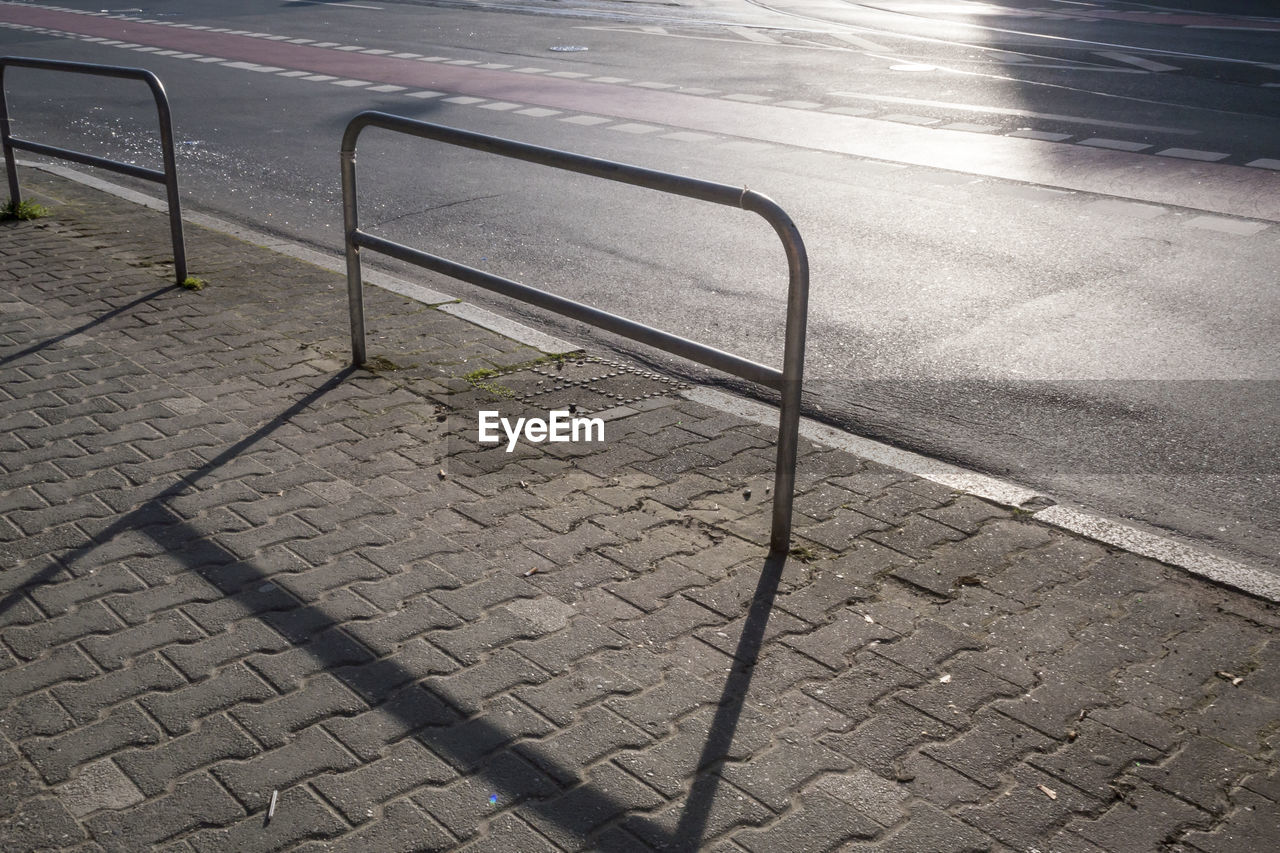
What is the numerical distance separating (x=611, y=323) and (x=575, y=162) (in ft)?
1.89

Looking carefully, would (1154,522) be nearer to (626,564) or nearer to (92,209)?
(626,564)

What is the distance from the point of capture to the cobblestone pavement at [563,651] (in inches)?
116

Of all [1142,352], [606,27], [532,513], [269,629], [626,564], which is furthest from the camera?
[606,27]

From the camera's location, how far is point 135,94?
1583 cm

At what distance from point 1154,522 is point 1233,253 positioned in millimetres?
4589

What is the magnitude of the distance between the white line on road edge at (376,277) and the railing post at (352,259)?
856 mm

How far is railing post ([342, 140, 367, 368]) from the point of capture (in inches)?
218

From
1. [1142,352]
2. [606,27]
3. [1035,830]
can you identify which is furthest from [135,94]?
[1035,830]

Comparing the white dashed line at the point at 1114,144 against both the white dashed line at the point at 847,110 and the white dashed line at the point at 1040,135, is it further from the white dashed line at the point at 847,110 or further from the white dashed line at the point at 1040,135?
the white dashed line at the point at 847,110

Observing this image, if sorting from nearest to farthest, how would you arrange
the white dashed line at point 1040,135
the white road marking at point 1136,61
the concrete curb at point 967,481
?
the concrete curb at point 967,481, the white dashed line at point 1040,135, the white road marking at point 1136,61

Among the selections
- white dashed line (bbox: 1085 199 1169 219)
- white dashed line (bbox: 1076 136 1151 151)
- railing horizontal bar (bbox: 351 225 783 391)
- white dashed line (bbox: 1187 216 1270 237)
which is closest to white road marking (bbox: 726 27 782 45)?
white dashed line (bbox: 1076 136 1151 151)

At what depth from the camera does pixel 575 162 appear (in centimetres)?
428

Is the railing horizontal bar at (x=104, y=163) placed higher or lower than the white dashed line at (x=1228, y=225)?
higher

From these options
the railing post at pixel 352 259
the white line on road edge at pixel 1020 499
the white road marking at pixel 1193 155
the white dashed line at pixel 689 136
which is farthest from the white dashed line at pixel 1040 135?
the railing post at pixel 352 259
